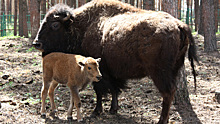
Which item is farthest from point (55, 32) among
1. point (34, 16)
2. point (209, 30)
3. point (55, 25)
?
point (34, 16)

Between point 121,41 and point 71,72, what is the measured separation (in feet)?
3.70

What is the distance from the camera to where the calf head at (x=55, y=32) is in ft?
20.9

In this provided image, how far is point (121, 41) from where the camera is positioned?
5.55 meters

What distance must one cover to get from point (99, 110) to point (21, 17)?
14159 millimetres

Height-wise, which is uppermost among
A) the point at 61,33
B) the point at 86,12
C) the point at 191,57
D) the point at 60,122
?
the point at 86,12

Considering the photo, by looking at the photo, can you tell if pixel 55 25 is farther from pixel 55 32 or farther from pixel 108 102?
pixel 108 102

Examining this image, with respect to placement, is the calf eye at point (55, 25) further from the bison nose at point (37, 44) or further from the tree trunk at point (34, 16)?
the tree trunk at point (34, 16)

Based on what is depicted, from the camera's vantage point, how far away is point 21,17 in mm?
18562

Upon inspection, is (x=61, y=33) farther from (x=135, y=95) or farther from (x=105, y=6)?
(x=135, y=95)

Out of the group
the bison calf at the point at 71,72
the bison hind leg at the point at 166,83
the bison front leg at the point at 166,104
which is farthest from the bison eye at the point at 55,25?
the bison front leg at the point at 166,104

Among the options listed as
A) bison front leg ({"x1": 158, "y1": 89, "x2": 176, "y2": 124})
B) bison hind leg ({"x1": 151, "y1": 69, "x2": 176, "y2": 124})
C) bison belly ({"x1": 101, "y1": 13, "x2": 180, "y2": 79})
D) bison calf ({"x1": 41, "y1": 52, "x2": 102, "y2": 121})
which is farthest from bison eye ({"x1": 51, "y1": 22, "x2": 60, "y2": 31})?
bison front leg ({"x1": 158, "y1": 89, "x2": 176, "y2": 124})

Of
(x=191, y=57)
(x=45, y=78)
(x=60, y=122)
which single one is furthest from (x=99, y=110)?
(x=191, y=57)

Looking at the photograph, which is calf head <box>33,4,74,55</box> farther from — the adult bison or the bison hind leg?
the bison hind leg

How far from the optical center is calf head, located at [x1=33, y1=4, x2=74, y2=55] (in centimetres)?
637
